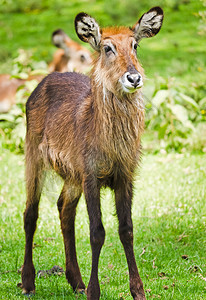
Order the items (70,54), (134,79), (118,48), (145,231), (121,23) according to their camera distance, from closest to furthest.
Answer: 1. (134,79)
2. (118,48)
3. (145,231)
4. (70,54)
5. (121,23)

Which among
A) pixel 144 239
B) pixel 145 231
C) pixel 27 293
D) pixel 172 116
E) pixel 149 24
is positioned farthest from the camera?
pixel 172 116

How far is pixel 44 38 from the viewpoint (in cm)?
1584

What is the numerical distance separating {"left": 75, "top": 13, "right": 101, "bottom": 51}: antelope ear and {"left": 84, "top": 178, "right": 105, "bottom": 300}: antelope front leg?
113 cm

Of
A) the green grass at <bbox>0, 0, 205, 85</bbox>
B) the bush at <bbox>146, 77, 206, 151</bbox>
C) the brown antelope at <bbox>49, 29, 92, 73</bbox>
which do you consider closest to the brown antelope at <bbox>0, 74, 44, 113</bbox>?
the brown antelope at <bbox>49, 29, 92, 73</bbox>

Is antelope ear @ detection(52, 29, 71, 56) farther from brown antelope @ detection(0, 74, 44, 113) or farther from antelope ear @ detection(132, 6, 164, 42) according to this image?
antelope ear @ detection(132, 6, 164, 42)

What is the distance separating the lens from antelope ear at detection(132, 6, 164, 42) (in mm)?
4266

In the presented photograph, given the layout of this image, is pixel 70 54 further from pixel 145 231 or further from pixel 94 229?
pixel 94 229

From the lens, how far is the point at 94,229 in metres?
4.20

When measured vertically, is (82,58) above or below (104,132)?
below

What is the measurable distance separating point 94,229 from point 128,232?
0.31 meters

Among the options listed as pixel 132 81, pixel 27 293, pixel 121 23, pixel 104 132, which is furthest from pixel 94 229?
pixel 121 23

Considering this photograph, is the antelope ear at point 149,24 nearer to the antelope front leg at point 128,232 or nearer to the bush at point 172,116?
the antelope front leg at point 128,232

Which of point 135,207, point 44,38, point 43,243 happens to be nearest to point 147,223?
point 135,207

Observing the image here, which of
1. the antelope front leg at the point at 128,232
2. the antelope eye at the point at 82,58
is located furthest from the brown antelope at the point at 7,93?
the antelope front leg at the point at 128,232
